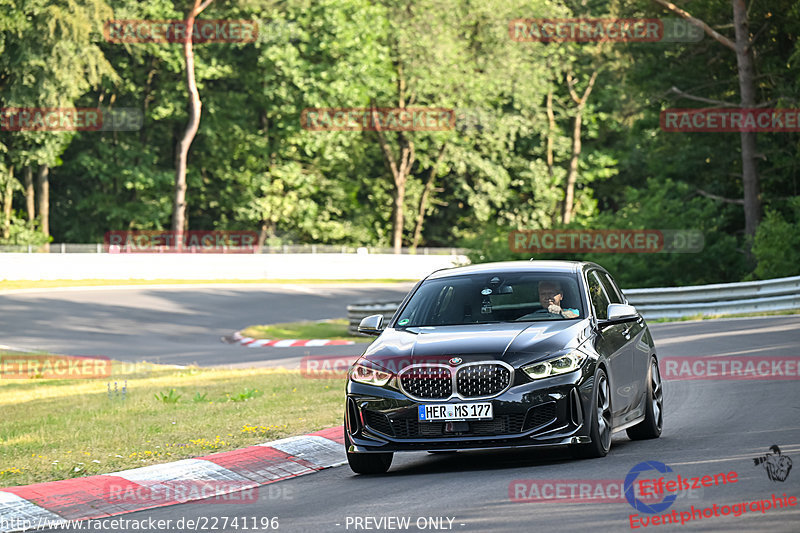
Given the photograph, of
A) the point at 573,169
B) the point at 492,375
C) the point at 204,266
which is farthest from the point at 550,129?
the point at 492,375

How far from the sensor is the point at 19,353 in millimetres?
25172

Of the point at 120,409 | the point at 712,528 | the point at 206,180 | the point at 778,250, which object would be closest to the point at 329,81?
the point at 206,180

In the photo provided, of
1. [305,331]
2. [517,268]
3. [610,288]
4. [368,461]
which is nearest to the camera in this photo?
[368,461]

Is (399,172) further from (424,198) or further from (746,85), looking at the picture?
(746,85)

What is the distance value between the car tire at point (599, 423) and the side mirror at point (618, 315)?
0.61 metres

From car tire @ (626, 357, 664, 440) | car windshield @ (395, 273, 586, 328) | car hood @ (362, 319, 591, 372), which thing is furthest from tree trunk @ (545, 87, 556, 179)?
car hood @ (362, 319, 591, 372)

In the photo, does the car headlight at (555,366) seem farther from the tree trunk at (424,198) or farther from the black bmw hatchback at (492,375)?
the tree trunk at (424,198)

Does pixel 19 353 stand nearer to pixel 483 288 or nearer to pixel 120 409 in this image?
pixel 120 409

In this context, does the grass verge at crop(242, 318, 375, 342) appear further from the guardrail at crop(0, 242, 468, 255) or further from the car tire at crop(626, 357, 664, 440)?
the car tire at crop(626, 357, 664, 440)

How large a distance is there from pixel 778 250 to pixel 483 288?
21173 mm

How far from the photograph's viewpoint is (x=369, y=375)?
898cm

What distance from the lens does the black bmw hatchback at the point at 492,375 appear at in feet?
28.2

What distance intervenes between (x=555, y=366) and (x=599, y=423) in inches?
25.7

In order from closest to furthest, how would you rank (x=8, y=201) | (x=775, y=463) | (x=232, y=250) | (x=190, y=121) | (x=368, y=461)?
(x=775, y=463), (x=368, y=461), (x=232, y=250), (x=190, y=121), (x=8, y=201)
